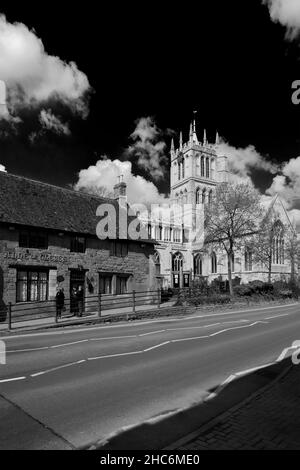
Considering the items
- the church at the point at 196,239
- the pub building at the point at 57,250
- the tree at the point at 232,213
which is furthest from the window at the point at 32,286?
the tree at the point at 232,213

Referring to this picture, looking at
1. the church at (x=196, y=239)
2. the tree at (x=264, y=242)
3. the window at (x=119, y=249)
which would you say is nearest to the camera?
the window at (x=119, y=249)

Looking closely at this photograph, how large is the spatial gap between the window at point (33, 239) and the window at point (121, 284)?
6.33 m

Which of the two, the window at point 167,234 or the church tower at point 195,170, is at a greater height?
the church tower at point 195,170

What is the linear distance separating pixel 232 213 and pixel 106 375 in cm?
2972

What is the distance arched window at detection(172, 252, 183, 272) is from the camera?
69312mm

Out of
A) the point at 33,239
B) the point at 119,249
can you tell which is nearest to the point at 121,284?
the point at 119,249

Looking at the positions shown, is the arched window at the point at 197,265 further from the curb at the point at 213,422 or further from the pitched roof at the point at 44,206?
the curb at the point at 213,422

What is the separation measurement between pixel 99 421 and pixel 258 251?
134 feet

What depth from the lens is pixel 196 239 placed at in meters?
73.1

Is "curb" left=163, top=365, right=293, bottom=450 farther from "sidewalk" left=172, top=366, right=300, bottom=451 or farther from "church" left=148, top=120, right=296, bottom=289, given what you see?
"church" left=148, top=120, right=296, bottom=289

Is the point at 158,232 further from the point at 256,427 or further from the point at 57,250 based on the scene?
the point at 256,427

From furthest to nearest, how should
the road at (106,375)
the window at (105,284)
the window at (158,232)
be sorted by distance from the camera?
the window at (158,232), the window at (105,284), the road at (106,375)

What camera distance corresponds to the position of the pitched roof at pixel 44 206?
2266 cm
